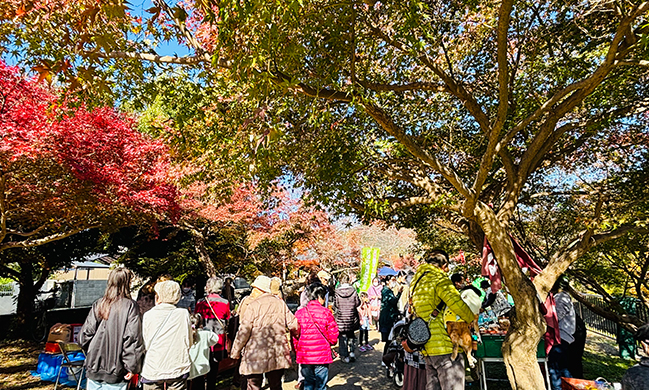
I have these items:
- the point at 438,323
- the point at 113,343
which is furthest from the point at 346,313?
the point at 113,343

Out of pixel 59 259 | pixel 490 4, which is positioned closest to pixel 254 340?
pixel 490 4

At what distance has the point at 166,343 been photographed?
3.78 metres

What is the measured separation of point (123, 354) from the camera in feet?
12.0

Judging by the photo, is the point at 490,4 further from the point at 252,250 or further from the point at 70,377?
the point at 252,250

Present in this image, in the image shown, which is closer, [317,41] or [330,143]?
[317,41]

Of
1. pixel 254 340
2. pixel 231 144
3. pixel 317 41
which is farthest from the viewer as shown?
pixel 317 41

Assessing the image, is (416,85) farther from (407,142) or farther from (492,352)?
(492,352)

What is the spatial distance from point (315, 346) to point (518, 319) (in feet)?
9.09

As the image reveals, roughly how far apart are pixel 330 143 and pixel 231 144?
1683 mm

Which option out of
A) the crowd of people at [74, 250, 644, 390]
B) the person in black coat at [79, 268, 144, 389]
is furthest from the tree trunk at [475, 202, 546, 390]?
the person in black coat at [79, 268, 144, 389]

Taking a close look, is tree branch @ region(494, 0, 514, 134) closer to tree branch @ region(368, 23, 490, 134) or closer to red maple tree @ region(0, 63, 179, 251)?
tree branch @ region(368, 23, 490, 134)

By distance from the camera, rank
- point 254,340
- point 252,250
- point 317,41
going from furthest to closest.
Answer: point 252,250 < point 317,41 < point 254,340

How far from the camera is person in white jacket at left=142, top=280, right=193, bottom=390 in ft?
12.2

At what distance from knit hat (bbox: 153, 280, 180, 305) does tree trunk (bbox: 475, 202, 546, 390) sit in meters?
3.91
